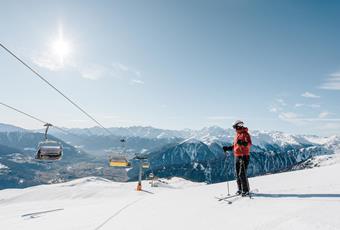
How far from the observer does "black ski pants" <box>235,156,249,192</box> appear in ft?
40.0

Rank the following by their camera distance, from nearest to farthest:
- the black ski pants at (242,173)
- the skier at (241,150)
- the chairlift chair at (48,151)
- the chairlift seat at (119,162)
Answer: the black ski pants at (242,173) → the skier at (241,150) → the chairlift chair at (48,151) → the chairlift seat at (119,162)

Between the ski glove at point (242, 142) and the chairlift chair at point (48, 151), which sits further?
the chairlift chair at point (48, 151)

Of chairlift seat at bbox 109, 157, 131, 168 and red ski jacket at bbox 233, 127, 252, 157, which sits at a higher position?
chairlift seat at bbox 109, 157, 131, 168

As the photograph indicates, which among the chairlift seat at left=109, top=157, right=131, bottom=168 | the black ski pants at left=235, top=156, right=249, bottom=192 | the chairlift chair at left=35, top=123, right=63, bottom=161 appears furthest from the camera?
the chairlift seat at left=109, top=157, right=131, bottom=168

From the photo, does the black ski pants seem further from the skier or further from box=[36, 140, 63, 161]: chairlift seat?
box=[36, 140, 63, 161]: chairlift seat

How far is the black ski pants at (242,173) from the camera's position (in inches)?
480

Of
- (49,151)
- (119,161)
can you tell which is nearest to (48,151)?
(49,151)

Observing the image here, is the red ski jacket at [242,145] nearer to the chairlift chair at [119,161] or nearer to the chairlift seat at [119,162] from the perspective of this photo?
the chairlift chair at [119,161]

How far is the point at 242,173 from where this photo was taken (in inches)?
487

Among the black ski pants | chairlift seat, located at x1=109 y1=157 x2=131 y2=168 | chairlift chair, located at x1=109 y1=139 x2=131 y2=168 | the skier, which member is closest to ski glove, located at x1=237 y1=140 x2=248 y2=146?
the skier

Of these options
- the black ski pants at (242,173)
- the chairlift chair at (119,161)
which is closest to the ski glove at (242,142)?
the black ski pants at (242,173)

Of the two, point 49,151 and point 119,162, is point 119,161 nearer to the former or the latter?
point 119,162

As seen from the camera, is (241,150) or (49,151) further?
(49,151)

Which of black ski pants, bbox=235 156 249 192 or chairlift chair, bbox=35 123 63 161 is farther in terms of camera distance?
chairlift chair, bbox=35 123 63 161
